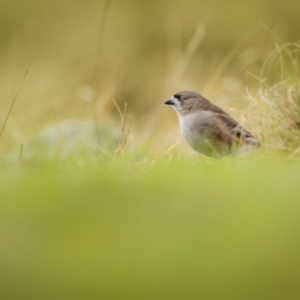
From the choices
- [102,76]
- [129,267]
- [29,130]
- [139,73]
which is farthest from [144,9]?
[129,267]

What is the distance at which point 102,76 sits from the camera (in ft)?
40.1

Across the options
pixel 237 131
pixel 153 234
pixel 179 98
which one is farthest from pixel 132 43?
pixel 153 234

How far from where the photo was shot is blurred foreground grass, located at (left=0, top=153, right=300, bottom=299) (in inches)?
115

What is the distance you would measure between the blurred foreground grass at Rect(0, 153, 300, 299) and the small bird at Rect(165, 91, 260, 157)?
204 cm

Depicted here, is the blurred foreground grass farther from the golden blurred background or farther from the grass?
the golden blurred background

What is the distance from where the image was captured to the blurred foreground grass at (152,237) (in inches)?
115

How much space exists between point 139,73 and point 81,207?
13653 millimetres

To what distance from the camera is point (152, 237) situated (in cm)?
330

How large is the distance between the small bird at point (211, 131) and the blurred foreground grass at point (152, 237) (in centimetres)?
204

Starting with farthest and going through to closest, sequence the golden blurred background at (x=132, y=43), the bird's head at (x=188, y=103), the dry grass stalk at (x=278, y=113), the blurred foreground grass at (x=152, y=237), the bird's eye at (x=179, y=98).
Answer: the golden blurred background at (x=132, y=43) < the bird's eye at (x=179, y=98) < the bird's head at (x=188, y=103) < the dry grass stalk at (x=278, y=113) < the blurred foreground grass at (x=152, y=237)

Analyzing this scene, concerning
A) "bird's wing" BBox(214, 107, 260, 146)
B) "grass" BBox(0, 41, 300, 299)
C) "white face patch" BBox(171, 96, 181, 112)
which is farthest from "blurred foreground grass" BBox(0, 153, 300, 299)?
"white face patch" BBox(171, 96, 181, 112)

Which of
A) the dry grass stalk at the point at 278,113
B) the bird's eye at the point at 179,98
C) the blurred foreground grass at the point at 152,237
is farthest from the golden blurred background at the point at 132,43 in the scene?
the blurred foreground grass at the point at 152,237

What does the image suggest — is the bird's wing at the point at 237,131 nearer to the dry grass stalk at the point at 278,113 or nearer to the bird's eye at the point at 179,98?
the dry grass stalk at the point at 278,113

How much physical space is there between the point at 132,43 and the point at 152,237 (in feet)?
51.3
